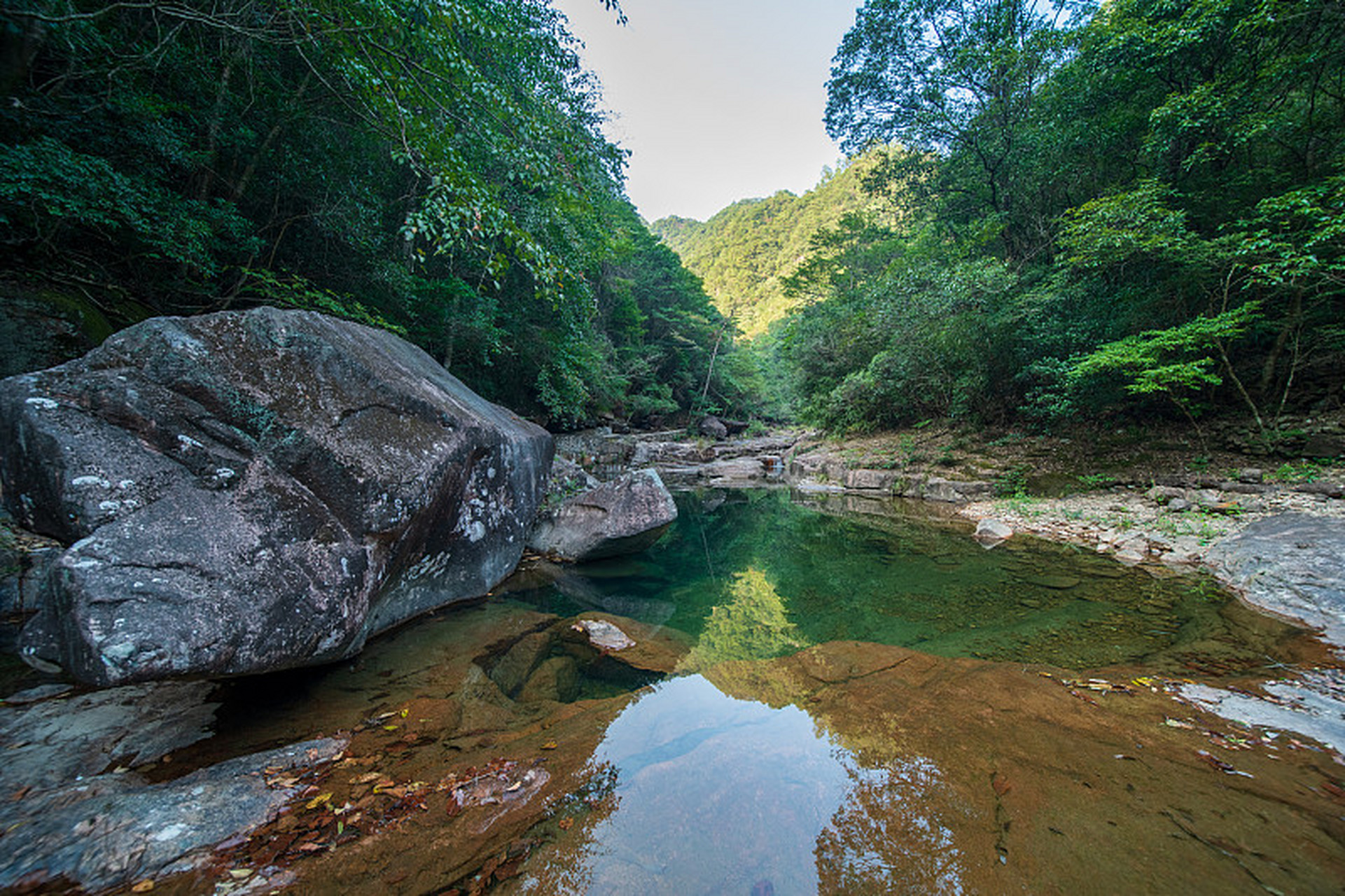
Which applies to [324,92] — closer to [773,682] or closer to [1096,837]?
[773,682]

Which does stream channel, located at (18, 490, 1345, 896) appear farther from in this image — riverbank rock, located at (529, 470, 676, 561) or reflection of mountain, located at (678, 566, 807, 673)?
riverbank rock, located at (529, 470, 676, 561)

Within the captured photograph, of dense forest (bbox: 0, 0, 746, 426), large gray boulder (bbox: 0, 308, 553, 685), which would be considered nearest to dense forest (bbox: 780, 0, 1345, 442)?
dense forest (bbox: 0, 0, 746, 426)

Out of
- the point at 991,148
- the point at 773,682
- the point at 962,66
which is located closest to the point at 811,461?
the point at 991,148

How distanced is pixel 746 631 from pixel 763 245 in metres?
64.9

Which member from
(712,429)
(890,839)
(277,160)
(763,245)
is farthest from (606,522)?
(763,245)

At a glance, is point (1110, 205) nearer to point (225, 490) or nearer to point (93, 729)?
point (225, 490)

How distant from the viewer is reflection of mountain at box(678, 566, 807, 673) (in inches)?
139

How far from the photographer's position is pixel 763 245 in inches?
2383

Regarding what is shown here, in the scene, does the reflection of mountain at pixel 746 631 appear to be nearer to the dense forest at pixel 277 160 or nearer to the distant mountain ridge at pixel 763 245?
the dense forest at pixel 277 160

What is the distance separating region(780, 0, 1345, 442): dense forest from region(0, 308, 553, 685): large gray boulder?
9389 mm

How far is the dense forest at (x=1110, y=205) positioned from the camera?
643 cm

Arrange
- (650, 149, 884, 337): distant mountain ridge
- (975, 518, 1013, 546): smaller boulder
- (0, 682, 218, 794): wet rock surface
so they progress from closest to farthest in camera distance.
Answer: (0, 682, 218, 794): wet rock surface < (975, 518, 1013, 546): smaller boulder < (650, 149, 884, 337): distant mountain ridge

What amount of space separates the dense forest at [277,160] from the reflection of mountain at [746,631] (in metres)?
3.58

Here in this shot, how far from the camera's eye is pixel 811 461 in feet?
49.2
